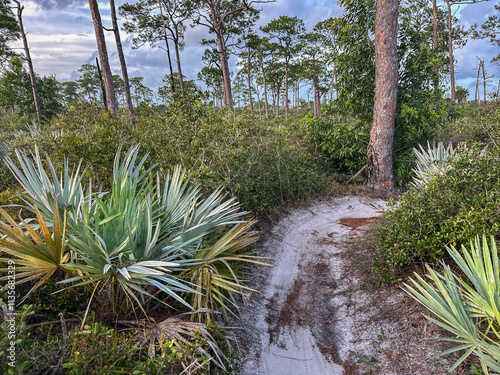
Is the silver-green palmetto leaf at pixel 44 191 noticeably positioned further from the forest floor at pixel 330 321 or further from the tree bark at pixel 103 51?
the tree bark at pixel 103 51

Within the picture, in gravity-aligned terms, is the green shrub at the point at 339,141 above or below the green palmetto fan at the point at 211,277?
above

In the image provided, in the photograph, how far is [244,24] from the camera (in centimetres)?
1930

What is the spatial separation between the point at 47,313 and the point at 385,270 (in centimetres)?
380

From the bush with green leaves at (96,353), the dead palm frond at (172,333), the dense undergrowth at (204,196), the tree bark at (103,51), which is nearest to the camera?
the bush with green leaves at (96,353)

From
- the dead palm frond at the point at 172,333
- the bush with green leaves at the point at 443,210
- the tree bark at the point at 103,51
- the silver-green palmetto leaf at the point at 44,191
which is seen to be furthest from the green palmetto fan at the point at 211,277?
the tree bark at the point at 103,51

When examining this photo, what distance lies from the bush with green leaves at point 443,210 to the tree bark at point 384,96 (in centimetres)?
411

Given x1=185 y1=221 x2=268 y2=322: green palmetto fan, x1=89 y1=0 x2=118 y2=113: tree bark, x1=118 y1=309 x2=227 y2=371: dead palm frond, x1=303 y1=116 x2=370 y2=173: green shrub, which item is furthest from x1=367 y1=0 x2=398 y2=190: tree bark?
x1=89 y1=0 x2=118 y2=113: tree bark

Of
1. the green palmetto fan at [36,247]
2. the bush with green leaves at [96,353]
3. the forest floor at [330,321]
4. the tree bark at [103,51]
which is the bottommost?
the forest floor at [330,321]

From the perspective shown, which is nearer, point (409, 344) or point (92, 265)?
point (92, 265)

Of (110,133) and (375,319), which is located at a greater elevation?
(110,133)

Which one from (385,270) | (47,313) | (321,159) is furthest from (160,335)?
(321,159)

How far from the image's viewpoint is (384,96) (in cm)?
754

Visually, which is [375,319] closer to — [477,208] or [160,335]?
[477,208]

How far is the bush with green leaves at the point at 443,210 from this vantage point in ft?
10.4
